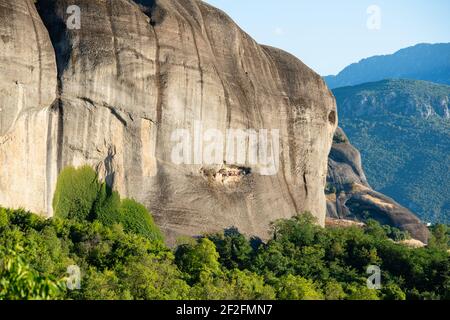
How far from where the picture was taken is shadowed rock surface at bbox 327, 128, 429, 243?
92375 millimetres

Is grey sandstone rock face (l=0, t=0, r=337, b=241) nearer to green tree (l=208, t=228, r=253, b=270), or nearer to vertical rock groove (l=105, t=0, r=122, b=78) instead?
vertical rock groove (l=105, t=0, r=122, b=78)

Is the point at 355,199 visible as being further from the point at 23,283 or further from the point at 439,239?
the point at 23,283

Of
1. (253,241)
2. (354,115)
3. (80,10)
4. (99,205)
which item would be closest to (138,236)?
(99,205)

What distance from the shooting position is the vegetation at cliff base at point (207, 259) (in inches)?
1670

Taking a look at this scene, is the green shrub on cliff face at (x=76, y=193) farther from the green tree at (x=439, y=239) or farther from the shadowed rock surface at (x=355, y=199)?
the shadowed rock surface at (x=355, y=199)

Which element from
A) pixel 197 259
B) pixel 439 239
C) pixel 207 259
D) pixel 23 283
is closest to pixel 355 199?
pixel 439 239

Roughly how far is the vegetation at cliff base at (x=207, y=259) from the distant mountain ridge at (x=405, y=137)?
93.9 metres

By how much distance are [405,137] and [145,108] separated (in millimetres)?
123061

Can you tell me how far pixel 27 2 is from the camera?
4984 centimetres

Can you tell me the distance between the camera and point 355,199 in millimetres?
99812

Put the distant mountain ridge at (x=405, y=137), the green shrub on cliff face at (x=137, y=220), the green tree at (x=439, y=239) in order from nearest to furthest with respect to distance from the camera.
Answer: the green shrub on cliff face at (x=137, y=220), the green tree at (x=439, y=239), the distant mountain ridge at (x=405, y=137)

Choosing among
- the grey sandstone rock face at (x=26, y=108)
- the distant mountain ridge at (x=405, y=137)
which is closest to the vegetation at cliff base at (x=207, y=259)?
the grey sandstone rock face at (x=26, y=108)

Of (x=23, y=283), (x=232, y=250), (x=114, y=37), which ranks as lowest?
(x=232, y=250)

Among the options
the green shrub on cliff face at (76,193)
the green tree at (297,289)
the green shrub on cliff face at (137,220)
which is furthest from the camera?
the green shrub on cliff face at (137,220)
